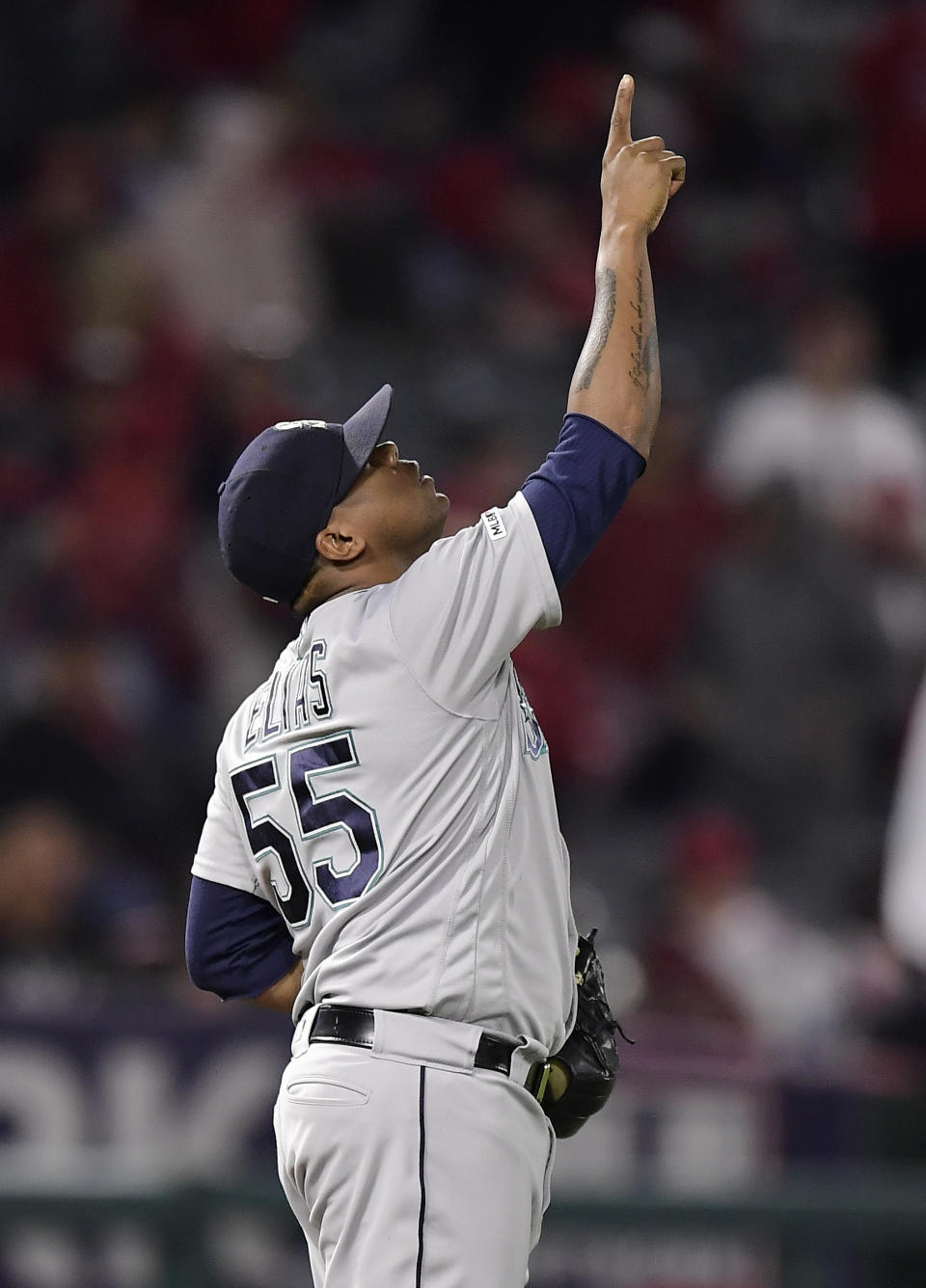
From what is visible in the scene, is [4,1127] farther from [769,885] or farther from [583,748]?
[769,885]

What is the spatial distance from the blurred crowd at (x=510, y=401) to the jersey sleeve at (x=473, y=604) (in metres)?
3.07

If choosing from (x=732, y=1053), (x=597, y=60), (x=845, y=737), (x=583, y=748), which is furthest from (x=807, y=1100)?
(x=597, y=60)

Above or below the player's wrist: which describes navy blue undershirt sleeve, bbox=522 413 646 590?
below

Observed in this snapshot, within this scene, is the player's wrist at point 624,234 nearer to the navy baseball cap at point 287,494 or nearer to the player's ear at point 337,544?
the navy baseball cap at point 287,494

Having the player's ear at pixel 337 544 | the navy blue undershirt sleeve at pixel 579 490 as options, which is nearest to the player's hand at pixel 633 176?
the navy blue undershirt sleeve at pixel 579 490

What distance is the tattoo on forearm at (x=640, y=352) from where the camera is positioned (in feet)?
8.88

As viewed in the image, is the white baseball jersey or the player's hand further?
the player's hand

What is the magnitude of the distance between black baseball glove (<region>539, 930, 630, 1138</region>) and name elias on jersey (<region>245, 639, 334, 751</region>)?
53 centimetres

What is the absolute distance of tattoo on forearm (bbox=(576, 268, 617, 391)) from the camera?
8.91 ft

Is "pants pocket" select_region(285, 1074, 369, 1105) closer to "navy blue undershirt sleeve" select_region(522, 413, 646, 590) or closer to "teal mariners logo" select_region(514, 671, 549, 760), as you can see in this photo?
"teal mariners logo" select_region(514, 671, 549, 760)

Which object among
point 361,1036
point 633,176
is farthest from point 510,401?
point 361,1036

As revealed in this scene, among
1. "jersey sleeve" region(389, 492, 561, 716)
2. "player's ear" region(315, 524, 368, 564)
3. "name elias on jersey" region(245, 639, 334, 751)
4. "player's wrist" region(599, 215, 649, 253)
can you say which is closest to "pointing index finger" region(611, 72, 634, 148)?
"player's wrist" region(599, 215, 649, 253)

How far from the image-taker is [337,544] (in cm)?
278

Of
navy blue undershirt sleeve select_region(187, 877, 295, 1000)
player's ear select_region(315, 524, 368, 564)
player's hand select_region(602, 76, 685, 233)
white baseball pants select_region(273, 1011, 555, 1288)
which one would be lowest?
white baseball pants select_region(273, 1011, 555, 1288)
